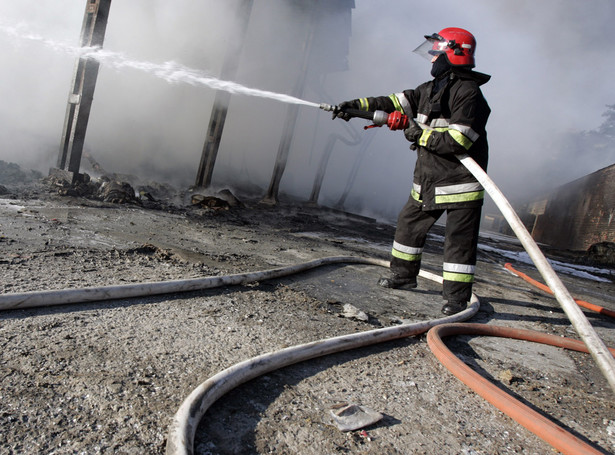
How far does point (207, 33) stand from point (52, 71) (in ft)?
14.3

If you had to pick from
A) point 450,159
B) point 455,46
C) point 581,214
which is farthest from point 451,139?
point 581,214

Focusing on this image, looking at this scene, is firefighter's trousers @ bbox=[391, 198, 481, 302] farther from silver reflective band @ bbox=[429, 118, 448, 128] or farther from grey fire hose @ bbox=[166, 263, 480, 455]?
silver reflective band @ bbox=[429, 118, 448, 128]

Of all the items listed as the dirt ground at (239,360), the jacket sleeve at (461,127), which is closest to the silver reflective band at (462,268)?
the dirt ground at (239,360)

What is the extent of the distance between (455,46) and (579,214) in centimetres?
1584

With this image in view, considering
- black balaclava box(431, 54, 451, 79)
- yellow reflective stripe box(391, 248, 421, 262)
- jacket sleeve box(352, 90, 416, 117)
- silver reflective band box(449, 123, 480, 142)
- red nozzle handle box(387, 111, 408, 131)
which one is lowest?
yellow reflective stripe box(391, 248, 421, 262)

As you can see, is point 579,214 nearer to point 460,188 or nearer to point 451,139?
point 460,188

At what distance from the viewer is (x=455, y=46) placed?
279 cm

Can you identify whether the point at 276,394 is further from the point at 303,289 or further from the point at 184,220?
the point at 184,220

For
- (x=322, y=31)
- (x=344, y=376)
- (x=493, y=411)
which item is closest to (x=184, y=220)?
(x=344, y=376)

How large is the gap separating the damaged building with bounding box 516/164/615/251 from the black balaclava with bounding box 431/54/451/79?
11.3m

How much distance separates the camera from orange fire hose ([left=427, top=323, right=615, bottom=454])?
1.20 meters

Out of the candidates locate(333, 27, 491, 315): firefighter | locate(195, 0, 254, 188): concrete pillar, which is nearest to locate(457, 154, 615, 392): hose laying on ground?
locate(333, 27, 491, 315): firefighter

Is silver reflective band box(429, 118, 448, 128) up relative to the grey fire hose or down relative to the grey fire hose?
up

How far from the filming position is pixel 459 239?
2682mm
